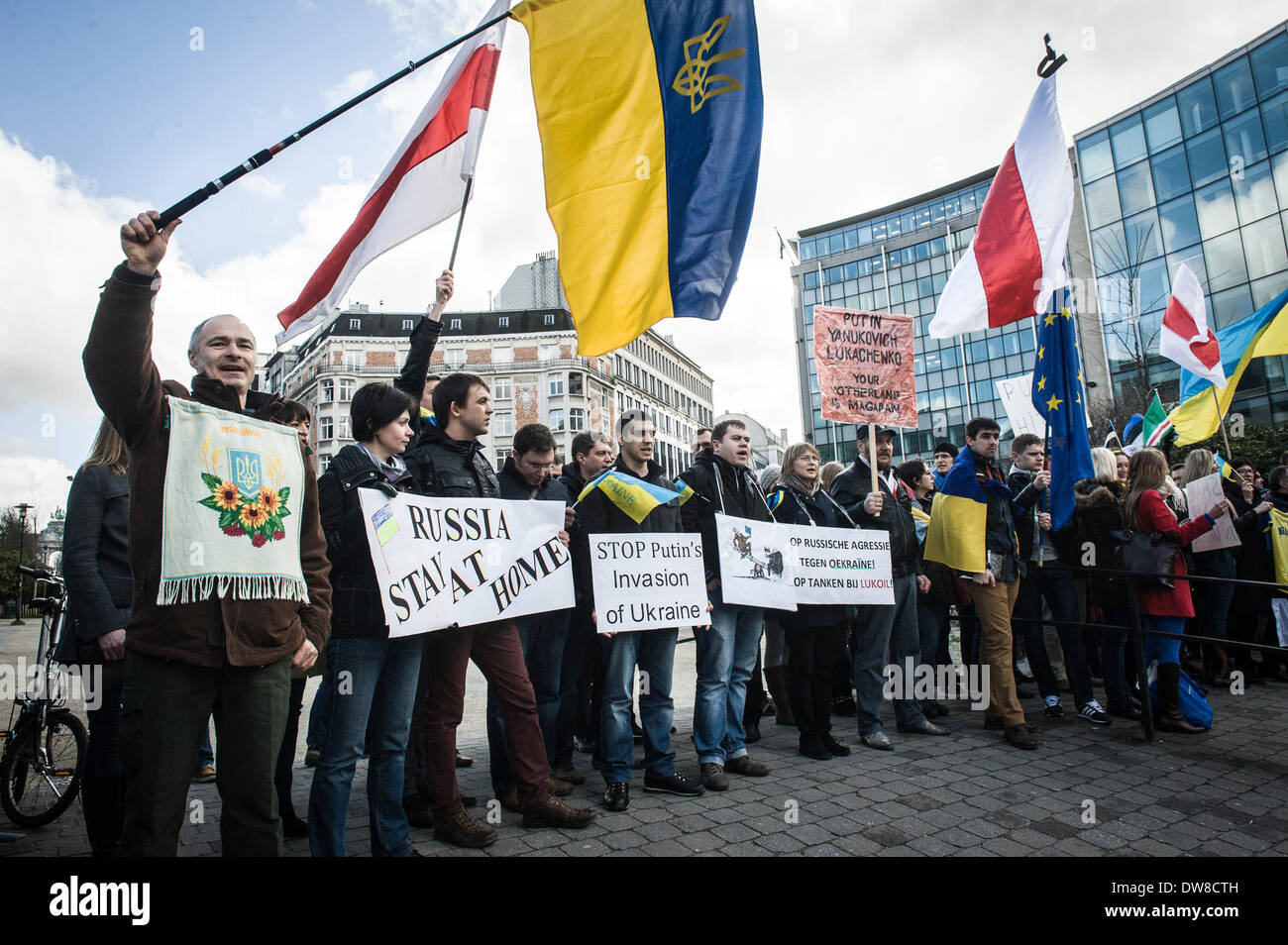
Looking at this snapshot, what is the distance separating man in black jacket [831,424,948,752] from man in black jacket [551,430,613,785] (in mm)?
2145

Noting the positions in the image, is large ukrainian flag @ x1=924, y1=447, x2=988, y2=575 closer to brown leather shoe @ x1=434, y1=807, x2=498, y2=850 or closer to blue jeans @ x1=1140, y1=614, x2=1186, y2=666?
blue jeans @ x1=1140, y1=614, x2=1186, y2=666

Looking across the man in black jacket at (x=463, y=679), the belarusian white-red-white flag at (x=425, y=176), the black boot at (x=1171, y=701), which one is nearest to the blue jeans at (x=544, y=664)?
the man in black jacket at (x=463, y=679)

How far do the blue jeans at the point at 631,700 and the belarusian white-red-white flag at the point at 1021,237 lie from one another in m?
3.68

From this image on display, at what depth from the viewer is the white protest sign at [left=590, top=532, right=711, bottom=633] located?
4.52 metres

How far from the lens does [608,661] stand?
450 centimetres

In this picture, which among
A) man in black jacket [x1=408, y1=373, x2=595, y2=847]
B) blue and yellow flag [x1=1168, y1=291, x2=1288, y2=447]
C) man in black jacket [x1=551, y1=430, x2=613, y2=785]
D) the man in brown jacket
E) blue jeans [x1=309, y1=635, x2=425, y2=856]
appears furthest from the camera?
blue and yellow flag [x1=1168, y1=291, x2=1288, y2=447]

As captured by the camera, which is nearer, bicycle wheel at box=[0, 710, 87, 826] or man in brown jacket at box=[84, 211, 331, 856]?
man in brown jacket at box=[84, 211, 331, 856]

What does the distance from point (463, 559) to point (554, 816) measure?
1436 mm

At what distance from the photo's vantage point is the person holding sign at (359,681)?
3.22 metres

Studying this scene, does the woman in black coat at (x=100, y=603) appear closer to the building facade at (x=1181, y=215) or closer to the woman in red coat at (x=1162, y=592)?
the woman in red coat at (x=1162, y=592)

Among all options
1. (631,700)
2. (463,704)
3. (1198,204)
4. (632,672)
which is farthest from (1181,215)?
(463,704)

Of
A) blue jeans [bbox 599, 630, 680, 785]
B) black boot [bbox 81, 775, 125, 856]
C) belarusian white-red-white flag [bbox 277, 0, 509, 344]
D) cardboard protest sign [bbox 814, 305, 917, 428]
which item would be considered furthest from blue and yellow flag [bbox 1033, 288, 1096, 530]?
black boot [bbox 81, 775, 125, 856]
